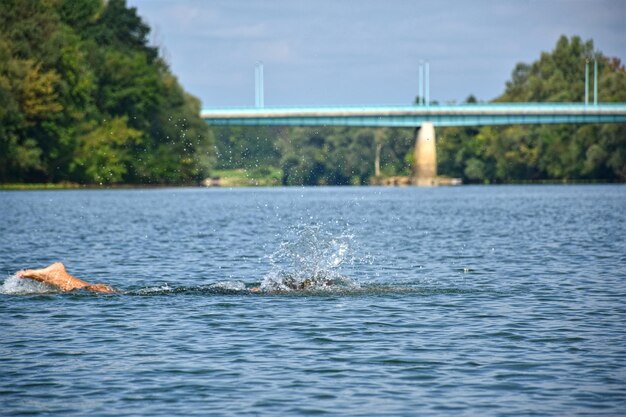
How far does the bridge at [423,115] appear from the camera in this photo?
14088cm

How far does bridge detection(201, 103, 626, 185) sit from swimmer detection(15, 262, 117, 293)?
381ft

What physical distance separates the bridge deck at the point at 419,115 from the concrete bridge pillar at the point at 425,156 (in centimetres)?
142

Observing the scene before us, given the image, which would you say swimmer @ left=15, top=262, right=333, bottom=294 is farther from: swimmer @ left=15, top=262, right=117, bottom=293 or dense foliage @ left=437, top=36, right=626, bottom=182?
dense foliage @ left=437, top=36, right=626, bottom=182

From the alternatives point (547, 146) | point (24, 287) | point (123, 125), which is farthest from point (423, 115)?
point (24, 287)

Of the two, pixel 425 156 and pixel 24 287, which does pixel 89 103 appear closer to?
pixel 425 156

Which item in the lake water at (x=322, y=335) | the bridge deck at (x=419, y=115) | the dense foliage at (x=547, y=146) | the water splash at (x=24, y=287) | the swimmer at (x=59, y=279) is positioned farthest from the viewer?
the dense foliage at (x=547, y=146)

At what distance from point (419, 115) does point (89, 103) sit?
4437 centimetres

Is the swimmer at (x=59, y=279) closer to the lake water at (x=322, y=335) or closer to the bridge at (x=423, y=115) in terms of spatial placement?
the lake water at (x=322, y=335)

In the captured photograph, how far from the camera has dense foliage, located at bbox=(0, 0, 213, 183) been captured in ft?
351

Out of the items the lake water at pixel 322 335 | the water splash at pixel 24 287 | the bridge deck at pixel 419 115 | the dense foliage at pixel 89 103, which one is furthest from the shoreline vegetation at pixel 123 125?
the water splash at pixel 24 287

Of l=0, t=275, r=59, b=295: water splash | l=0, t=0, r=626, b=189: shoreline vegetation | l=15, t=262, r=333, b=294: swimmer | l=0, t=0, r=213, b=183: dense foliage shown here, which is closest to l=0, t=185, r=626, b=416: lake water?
l=0, t=275, r=59, b=295: water splash

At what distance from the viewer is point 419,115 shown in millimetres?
145250

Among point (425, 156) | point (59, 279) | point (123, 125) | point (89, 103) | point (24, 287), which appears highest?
point (89, 103)

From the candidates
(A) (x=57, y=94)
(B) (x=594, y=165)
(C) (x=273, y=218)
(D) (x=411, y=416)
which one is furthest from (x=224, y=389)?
(B) (x=594, y=165)
